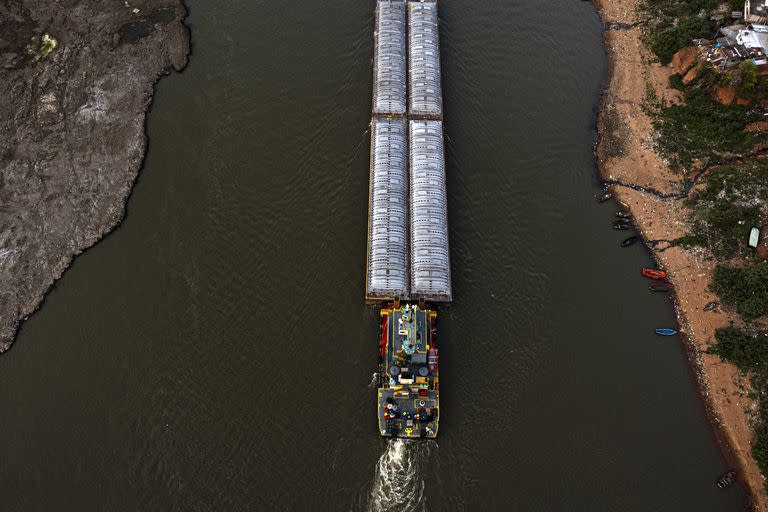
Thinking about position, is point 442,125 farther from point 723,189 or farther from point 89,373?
point 89,373

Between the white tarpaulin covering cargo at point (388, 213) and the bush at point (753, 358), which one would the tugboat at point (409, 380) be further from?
the bush at point (753, 358)

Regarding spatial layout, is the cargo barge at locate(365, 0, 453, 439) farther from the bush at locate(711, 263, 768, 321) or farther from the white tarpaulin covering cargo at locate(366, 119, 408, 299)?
the bush at locate(711, 263, 768, 321)

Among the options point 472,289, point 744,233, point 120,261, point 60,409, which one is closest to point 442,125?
point 472,289

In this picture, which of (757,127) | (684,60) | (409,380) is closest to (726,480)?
(409,380)

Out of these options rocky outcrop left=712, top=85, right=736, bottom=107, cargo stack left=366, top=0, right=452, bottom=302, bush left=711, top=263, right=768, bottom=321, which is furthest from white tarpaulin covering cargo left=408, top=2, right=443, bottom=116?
bush left=711, top=263, right=768, bottom=321

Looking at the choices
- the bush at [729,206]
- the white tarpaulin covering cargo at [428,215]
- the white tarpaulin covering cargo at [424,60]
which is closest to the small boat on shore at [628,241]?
the bush at [729,206]

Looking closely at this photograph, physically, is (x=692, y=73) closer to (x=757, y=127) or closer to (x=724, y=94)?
(x=724, y=94)
